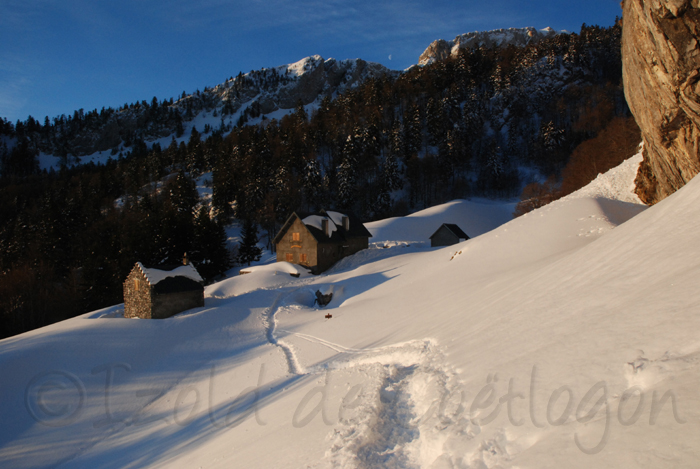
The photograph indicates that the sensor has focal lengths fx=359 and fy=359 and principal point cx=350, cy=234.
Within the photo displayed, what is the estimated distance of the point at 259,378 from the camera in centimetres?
1247

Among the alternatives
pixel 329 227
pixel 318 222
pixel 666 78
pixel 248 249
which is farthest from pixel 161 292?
pixel 248 249

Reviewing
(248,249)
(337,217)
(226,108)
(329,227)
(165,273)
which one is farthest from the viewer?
(226,108)

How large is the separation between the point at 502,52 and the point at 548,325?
118509 mm

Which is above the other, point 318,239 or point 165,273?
point 165,273

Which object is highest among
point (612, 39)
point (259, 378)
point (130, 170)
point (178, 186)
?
point (612, 39)

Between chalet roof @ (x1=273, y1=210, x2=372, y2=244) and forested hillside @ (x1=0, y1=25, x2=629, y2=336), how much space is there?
15706mm

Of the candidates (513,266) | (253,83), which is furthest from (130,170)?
(253,83)

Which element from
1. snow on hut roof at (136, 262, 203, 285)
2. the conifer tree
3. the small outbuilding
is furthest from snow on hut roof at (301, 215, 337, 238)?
the conifer tree

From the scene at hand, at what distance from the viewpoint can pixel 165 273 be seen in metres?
24.2

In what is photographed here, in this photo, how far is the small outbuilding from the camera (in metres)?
44.3

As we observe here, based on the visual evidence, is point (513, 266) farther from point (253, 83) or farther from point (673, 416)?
point (253, 83)

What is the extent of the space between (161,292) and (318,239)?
671 inches

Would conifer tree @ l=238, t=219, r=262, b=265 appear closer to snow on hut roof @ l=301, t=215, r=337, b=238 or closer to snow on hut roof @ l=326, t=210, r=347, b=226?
snow on hut roof @ l=326, t=210, r=347, b=226

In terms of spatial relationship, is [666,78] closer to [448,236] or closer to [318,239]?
[318,239]
